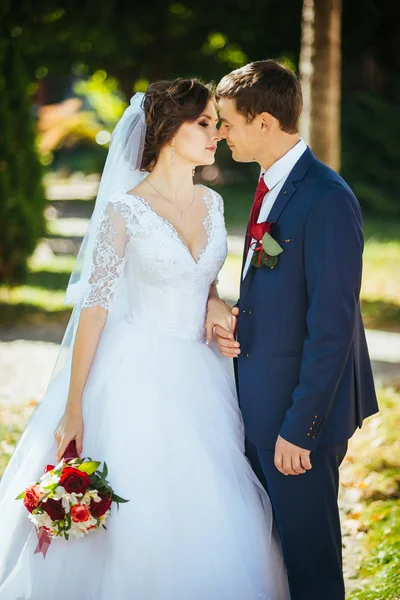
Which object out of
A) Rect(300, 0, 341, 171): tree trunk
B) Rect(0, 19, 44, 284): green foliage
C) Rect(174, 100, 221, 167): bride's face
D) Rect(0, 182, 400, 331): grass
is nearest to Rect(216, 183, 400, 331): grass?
Rect(0, 182, 400, 331): grass

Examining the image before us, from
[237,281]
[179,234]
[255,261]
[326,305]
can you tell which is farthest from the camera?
[237,281]

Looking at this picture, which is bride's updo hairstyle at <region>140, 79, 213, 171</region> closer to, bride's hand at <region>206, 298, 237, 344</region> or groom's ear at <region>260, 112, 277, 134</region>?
groom's ear at <region>260, 112, 277, 134</region>

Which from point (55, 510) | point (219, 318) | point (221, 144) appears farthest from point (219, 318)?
point (221, 144)

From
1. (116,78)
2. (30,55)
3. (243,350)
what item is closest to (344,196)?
(243,350)

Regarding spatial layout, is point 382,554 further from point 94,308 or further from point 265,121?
point 265,121

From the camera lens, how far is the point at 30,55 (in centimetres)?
2119

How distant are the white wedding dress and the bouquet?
158 millimetres

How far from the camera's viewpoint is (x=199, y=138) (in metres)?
3.29

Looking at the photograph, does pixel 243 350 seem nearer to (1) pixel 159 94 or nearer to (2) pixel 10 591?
(1) pixel 159 94

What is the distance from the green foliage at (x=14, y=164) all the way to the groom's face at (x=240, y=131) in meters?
7.58

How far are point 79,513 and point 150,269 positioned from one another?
1.05 meters

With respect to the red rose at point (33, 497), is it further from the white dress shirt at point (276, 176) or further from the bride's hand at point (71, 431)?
the white dress shirt at point (276, 176)

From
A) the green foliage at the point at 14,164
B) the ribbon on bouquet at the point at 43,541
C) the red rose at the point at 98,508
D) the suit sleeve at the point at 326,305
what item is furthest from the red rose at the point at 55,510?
the green foliage at the point at 14,164

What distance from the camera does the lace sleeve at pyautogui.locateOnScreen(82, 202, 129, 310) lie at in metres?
3.16
